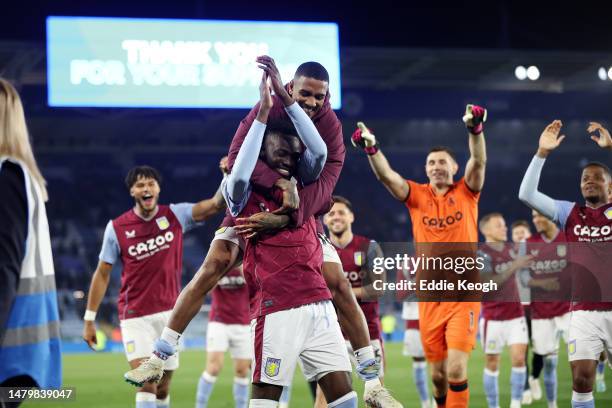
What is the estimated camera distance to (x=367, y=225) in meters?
29.3

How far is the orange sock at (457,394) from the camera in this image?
6297mm

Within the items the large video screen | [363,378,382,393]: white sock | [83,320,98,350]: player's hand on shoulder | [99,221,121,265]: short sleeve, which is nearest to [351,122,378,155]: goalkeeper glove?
[363,378,382,393]: white sock

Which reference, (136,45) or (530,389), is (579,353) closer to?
(530,389)

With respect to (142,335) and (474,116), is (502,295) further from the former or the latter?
(142,335)

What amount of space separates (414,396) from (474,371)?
3382mm

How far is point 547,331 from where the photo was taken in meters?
9.87

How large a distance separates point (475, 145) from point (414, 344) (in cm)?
421

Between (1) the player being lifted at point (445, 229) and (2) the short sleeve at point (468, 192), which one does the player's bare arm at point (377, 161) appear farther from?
(2) the short sleeve at point (468, 192)

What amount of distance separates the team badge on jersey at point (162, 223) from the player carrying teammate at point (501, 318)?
10.8ft

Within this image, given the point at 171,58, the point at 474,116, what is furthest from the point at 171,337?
the point at 171,58

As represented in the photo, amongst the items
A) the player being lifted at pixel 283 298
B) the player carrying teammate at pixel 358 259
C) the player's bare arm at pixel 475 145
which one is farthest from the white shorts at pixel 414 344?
the player being lifted at pixel 283 298

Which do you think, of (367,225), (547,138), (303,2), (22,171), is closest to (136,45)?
(303,2)

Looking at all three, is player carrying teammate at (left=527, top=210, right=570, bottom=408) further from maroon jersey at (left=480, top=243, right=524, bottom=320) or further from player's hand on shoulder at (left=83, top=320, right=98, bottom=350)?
player's hand on shoulder at (left=83, top=320, right=98, bottom=350)

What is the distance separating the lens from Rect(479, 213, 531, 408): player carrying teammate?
877 cm
